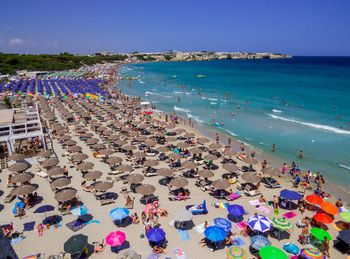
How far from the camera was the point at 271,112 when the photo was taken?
4066 centimetres

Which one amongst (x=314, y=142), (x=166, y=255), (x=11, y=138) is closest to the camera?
(x=166, y=255)

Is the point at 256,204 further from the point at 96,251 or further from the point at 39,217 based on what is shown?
the point at 39,217

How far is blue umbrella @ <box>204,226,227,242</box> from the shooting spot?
10363mm

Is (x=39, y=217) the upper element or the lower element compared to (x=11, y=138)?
lower

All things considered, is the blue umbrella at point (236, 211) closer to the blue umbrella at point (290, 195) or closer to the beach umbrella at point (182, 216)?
the beach umbrella at point (182, 216)

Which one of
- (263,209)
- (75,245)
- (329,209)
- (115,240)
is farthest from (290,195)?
(75,245)

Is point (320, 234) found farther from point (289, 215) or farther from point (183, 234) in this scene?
point (183, 234)

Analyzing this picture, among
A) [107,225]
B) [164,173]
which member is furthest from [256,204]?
[107,225]

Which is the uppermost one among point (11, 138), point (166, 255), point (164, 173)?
point (11, 138)

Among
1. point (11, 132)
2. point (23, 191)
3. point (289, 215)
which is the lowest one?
point (289, 215)

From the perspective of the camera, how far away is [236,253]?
9938 millimetres

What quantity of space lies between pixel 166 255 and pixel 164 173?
598 centimetres

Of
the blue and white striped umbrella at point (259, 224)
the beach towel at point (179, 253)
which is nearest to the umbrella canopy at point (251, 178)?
the blue and white striped umbrella at point (259, 224)

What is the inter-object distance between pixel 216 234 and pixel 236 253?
1.11 m
